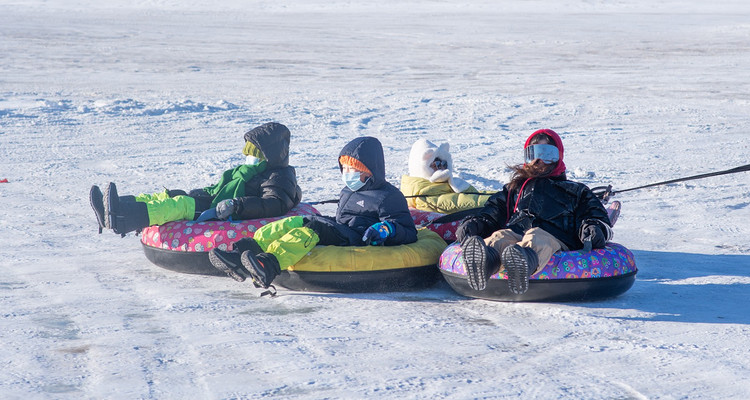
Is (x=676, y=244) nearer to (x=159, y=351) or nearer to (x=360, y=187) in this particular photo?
(x=360, y=187)

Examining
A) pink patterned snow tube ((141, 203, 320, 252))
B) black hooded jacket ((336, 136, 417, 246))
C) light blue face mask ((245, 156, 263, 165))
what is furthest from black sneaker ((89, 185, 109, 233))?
black hooded jacket ((336, 136, 417, 246))

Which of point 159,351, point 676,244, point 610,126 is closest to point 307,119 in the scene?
point 610,126

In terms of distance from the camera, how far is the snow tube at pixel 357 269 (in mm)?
5707

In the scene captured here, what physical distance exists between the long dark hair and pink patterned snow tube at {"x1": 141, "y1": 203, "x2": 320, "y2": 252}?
175 centimetres

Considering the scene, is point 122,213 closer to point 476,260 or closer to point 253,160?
point 253,160

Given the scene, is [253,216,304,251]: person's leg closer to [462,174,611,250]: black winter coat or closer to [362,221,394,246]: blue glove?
[362,221,394,246]: blue glove

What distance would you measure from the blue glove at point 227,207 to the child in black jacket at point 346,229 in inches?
22.5

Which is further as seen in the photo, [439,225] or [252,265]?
[439,225]

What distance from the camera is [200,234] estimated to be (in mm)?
6238

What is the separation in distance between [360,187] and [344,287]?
711 millimetres

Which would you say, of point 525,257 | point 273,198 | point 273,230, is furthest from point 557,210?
point 273,198

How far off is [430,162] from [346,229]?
5.89 ft

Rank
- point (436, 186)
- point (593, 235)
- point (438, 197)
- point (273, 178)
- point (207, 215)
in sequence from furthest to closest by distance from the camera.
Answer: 1. point (436, 186)
2. point (438, 197)
3. point (273, 178)
4. point (207, 215)
5. point (593, 235)

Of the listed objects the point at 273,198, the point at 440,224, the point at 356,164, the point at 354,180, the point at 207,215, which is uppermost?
the point at 356,164
